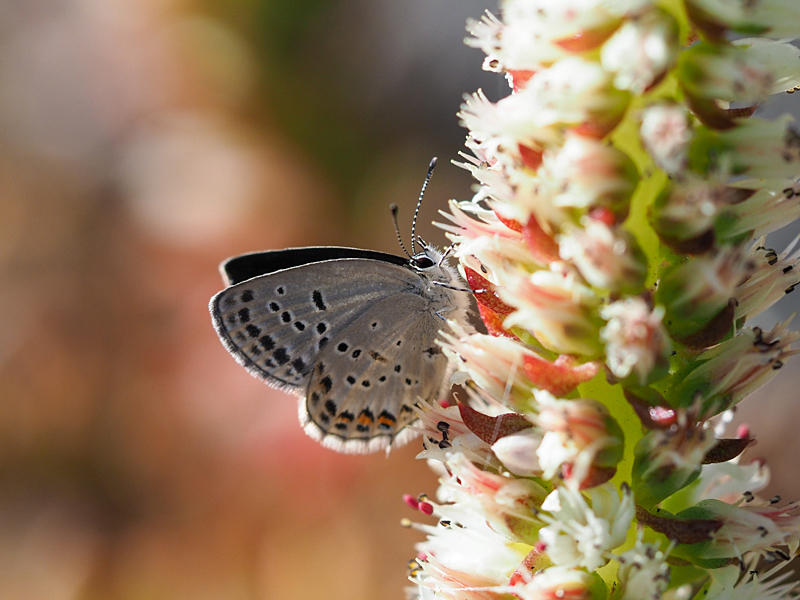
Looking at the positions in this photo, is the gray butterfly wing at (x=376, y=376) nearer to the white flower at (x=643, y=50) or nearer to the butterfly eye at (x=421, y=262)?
the butterfly eye at (x=421, y=262)

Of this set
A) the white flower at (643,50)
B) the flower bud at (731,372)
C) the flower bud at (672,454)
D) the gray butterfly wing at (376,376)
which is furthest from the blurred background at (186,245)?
the white flower at (643,50)

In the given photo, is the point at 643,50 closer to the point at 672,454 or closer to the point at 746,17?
the point at 746,17

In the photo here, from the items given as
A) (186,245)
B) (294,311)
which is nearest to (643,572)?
(294,311)

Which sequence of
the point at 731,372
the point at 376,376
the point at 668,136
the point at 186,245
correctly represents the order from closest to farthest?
the point at 668,136 → the point at 731,372 → the point at 376,376 → the point at 186,245

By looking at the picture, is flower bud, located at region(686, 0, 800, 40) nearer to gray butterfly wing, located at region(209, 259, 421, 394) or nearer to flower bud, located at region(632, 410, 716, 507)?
flower bud, located at region(632, 410, 716, 507)

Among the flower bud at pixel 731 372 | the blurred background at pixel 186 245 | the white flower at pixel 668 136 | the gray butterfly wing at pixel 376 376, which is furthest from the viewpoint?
the blurred background at pixel 186 245

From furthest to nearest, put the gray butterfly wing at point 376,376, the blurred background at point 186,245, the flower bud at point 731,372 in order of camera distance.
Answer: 1. the blurred background at point 186,245
2. the gray butterfly wing at point 376,376
3. the flower bud at point 731,372

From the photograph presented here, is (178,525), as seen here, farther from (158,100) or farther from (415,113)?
(415,113)

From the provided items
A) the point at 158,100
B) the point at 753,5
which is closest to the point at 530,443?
the point at 753,5
